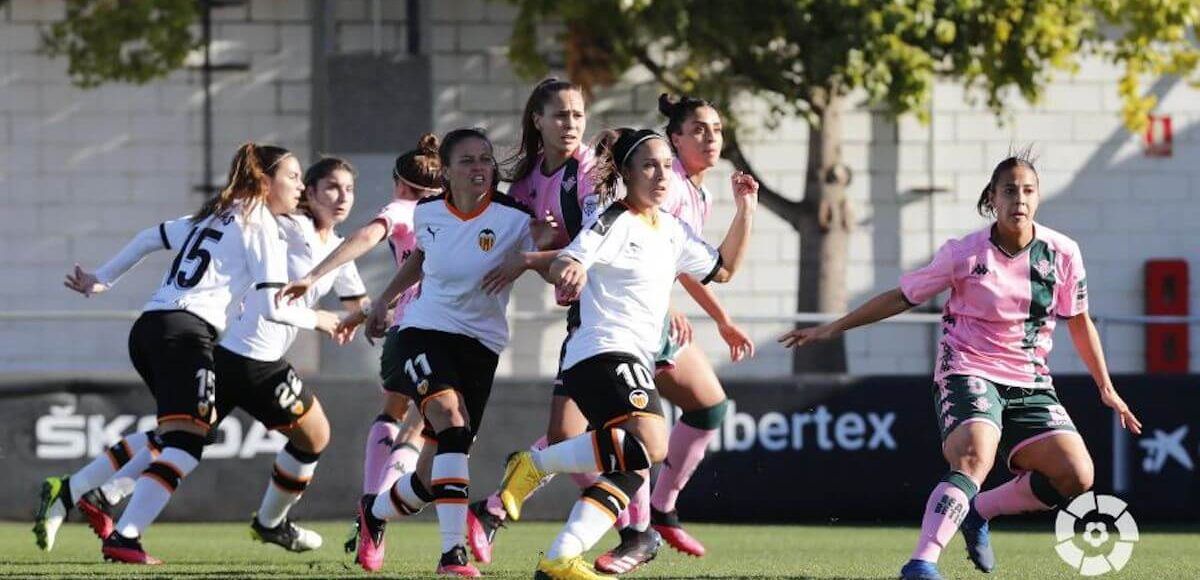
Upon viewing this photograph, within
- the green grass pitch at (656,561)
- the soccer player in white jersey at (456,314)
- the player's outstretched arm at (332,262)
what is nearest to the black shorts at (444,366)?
the soccer player in white jersey at (456,314)

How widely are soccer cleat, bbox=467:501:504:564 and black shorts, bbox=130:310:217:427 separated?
1286 mm

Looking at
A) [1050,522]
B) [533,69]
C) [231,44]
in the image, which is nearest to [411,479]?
[1050,522]

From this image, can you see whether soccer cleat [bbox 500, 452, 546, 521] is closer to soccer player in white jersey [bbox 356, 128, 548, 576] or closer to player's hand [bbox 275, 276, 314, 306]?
soccer player in white jersey [bbox 356, 128, 548, 576]

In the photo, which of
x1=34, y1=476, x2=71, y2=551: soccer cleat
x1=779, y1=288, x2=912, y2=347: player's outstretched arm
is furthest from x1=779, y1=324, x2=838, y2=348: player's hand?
x1=34, y1=476, x2=71, y2=551: soccer cleat

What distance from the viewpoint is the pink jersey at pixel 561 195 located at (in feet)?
28.3

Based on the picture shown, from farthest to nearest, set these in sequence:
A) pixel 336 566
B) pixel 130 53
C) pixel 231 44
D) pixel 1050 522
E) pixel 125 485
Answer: pixel 231 44 → pixel 130 53 → pixel 1050 522 → pixel 125 485 → pixel 336 566

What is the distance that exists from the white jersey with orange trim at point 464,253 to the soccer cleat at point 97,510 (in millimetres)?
2208

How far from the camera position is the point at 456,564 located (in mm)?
8477

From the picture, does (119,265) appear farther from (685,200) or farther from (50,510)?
(685,200)

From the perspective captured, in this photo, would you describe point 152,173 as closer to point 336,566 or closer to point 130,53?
point 130,53

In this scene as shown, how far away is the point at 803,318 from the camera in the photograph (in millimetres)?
13602

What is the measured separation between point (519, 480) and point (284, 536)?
2568 millimetres

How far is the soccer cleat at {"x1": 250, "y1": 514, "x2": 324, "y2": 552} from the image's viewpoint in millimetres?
10250

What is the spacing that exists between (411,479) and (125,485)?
187 centimetres
